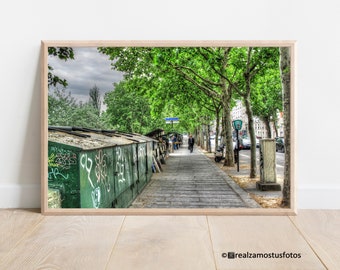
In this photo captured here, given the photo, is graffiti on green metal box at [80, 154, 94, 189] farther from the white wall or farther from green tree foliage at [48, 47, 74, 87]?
green tree foliage at [48, 47, 74, 87]

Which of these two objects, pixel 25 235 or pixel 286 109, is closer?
pixel 25 235

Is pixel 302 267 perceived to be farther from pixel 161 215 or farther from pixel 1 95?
pixel 1 95

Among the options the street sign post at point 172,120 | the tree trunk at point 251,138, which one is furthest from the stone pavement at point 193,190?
the street sign post at point 172,120

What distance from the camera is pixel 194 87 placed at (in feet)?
14.4

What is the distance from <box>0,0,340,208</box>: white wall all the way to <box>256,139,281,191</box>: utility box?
10.9 inches

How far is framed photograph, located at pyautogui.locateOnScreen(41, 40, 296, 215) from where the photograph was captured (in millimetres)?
3787

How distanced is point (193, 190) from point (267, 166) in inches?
32.9

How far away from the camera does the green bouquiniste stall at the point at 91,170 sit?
373 centimetres

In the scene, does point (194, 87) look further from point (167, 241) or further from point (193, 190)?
point (167, 241)

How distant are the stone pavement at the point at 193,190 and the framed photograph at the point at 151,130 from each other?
1 cm

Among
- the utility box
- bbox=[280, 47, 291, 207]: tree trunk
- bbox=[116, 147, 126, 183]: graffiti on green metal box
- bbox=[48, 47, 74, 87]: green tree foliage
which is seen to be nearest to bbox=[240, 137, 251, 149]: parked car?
the utility box

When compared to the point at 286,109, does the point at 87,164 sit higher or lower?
lower

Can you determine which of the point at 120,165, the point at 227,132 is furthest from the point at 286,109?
the point at 120,165

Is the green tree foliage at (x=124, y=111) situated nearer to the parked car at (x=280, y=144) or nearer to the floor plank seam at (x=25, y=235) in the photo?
the floor plank seam at (x=25, y=235)
